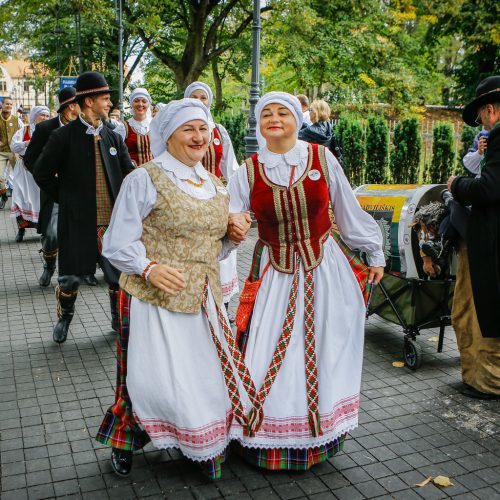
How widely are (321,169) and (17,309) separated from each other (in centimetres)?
461

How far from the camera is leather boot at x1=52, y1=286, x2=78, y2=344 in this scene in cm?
638

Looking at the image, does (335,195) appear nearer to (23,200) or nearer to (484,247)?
(484,247)

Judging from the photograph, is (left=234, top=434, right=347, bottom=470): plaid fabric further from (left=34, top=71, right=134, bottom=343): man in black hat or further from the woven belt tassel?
→ (left=34, top=71, right=134, bottom=343): man in black hat

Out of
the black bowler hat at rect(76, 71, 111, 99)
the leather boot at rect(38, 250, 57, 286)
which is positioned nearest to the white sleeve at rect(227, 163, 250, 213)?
the black bowler hat at rect(76, 71, 111, 99)

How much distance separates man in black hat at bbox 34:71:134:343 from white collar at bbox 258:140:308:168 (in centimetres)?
222

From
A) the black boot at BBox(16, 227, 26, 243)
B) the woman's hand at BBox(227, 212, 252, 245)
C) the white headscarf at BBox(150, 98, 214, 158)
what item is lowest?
the black boot at BBox(16, 227, 26, 243)

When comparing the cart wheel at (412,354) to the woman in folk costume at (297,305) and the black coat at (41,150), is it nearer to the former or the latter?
the woman in folk costume at (297,305)

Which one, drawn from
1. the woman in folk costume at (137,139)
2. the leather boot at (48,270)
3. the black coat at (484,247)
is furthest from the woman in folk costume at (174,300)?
the leather boot at (48,270)

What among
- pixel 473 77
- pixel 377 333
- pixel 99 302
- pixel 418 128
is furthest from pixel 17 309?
pixel 473 77

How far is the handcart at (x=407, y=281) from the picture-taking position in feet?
19.5

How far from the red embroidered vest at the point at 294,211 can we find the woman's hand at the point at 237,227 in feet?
0.49

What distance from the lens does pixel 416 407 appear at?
507cm

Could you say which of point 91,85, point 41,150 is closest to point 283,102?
point 91,85

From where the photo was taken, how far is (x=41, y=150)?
7.03 metres
